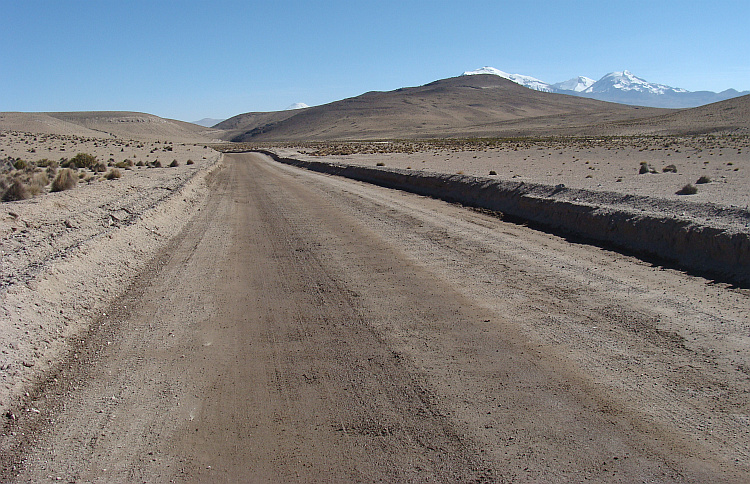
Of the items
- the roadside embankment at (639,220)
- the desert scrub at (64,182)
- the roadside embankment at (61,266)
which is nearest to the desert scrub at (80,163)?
the desert scrub at (64,182)

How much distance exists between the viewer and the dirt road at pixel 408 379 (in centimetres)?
386

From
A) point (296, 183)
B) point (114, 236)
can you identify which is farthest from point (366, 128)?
point (114, 236)

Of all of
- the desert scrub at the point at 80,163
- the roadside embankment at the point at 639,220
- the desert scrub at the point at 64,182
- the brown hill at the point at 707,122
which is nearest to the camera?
the roadside embankment at the point at 639,220

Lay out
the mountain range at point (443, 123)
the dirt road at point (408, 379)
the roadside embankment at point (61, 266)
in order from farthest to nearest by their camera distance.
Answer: the mountain range at point (443, 123) < the roadside embankment at point (61, 266) < the dirt road at point (408, 379)

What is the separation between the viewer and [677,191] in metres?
18.0

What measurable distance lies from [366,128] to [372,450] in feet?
550

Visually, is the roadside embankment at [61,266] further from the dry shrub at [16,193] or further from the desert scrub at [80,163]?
the desert scrub at [80,163]

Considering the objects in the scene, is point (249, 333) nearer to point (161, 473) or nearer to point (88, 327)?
point (88, 327)

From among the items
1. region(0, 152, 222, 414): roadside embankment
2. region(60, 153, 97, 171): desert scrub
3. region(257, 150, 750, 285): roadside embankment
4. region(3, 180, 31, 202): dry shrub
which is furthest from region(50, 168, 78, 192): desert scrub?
region(257, 150, 750, 285): roadside embankment

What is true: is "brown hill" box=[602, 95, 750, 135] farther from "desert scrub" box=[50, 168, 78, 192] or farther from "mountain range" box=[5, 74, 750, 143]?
"desert scrub" box=[50, 168, 78, 192]

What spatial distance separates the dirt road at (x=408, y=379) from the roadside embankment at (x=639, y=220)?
2.91 feet

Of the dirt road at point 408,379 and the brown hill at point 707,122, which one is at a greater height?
the brown hill at point 707,122

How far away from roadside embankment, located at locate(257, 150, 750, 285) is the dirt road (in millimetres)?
886

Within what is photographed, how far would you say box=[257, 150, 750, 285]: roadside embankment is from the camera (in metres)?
8.56
